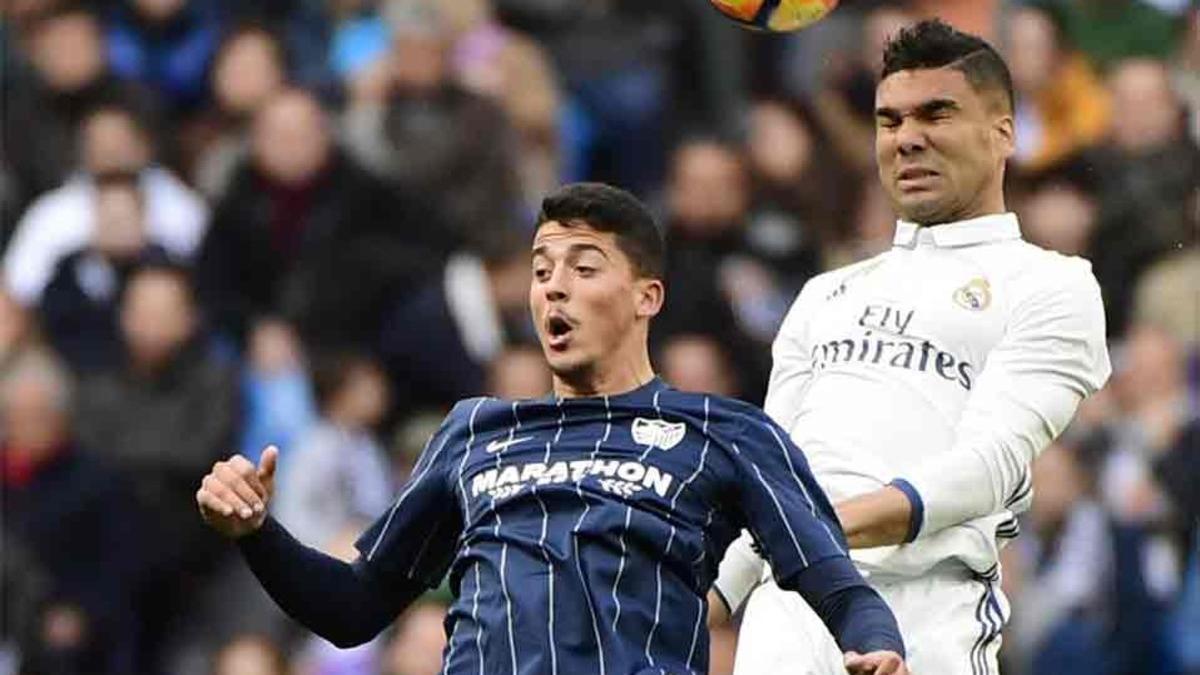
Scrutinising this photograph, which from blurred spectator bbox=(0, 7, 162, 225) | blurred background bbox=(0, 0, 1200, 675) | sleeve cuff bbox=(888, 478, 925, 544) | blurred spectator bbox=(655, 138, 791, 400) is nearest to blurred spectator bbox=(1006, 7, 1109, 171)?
blurred background bbox=(0, 0, 1200, 675)

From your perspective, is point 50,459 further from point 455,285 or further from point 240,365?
point 455,285

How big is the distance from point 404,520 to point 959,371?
125 cm

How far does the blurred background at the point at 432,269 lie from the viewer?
12.6 m

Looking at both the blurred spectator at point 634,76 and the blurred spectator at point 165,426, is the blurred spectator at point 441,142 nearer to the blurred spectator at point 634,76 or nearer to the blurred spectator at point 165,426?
the blurred spectator at point 634,76

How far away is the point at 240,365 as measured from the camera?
13773mm

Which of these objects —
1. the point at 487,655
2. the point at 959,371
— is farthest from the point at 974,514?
the point at 487,655

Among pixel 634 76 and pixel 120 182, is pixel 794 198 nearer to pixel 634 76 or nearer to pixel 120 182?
pixel 634 76

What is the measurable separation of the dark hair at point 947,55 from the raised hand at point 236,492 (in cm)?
170

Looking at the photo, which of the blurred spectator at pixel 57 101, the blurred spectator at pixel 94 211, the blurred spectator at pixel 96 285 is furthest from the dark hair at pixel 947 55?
the blurred spectator at pixel 57 101

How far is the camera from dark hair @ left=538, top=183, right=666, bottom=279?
6.83 metres

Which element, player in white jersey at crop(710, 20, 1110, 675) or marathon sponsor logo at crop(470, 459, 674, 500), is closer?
marathon sponsor logo at crop(470, 459, 674, 500)

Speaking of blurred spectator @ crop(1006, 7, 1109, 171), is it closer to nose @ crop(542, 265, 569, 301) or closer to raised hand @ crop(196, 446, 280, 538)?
nose @ crop(542, 265, 569, 301)

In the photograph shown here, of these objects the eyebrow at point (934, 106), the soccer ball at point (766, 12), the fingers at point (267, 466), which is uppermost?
the soccer ball at point (766, 12)

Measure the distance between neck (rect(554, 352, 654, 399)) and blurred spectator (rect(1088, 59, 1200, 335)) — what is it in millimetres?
6436
